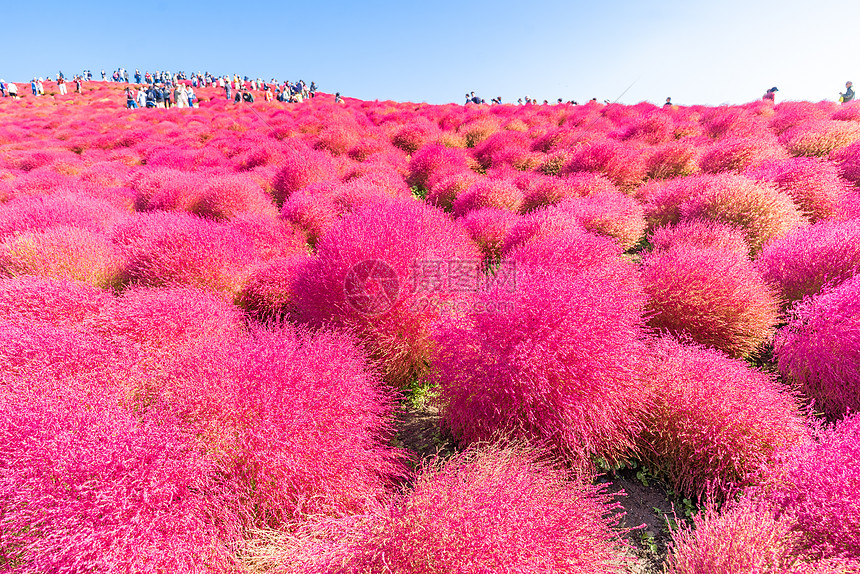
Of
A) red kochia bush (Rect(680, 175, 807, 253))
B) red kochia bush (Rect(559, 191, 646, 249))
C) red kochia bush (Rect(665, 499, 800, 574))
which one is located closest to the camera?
red kochia bush (Rect(665, 499, 800, 574))

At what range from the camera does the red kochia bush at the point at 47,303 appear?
121 inches

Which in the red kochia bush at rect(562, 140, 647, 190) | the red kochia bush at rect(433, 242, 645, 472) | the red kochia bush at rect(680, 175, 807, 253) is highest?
the red kochia bush at rect(562, 140, 647, 190)

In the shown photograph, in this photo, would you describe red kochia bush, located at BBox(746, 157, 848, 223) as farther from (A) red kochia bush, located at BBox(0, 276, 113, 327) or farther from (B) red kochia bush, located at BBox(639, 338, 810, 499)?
(A) red kochia bush, located at BBox(0, 276, 113, 327)

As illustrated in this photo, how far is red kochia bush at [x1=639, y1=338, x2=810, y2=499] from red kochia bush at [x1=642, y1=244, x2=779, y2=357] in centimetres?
62

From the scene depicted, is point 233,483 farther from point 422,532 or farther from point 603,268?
point 603,268

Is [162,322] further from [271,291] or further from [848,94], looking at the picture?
[848,94]

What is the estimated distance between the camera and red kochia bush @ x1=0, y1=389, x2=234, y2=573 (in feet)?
5.11

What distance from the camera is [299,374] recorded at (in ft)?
7.98

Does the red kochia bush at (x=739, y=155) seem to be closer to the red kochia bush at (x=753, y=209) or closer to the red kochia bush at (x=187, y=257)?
the red kochia bush at (x=753, y=209)

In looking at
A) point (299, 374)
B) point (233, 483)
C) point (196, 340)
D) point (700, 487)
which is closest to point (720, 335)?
point (700, 487)

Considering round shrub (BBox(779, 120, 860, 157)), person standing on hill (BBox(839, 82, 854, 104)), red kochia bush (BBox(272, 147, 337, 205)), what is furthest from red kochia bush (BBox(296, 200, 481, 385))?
person standing on hill (BBox(839, 82, 854, 104))

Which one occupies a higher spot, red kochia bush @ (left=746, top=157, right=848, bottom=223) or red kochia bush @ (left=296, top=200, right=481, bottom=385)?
red kochia bush @ (left=746, top=157, right=848, bottom=223)

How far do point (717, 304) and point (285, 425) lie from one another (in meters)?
3.87

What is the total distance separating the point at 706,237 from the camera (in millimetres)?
4270
